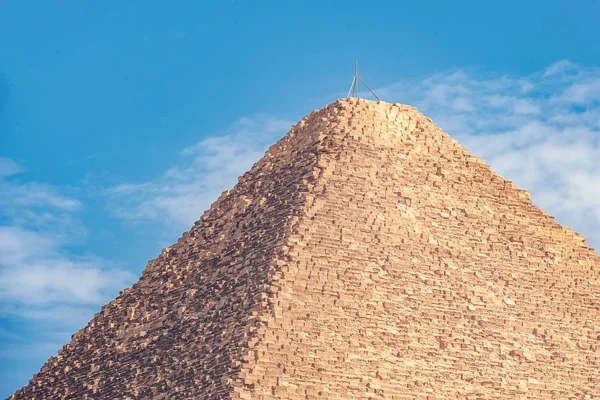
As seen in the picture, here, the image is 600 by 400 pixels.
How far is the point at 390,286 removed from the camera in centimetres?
4775

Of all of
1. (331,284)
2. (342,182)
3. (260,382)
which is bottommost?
(260,382)

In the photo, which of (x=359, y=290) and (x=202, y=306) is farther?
(x=202, y=306)

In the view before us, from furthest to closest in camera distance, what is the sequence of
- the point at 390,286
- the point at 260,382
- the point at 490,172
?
the point at 490,172 → the point at 390,286 → the point at 260,382

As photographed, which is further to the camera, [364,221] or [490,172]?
[490,172]

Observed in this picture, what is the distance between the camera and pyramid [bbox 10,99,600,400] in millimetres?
45938

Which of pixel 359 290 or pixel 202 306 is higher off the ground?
pixel 202 306

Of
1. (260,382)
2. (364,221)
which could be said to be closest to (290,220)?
(364,221)

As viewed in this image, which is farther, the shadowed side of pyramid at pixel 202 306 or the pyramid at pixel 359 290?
the shadowed side of pyramid at pixel 202 306

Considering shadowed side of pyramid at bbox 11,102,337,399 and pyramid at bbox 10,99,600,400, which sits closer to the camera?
pyramid at bbox 10,99,600,400

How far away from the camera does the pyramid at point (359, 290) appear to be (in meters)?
45.9

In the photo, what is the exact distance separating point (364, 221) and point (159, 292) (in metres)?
7.60

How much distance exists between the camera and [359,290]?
47.2m

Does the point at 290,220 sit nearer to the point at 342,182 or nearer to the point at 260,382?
the point at 342,182

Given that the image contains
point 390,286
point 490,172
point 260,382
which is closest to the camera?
point 260,382
